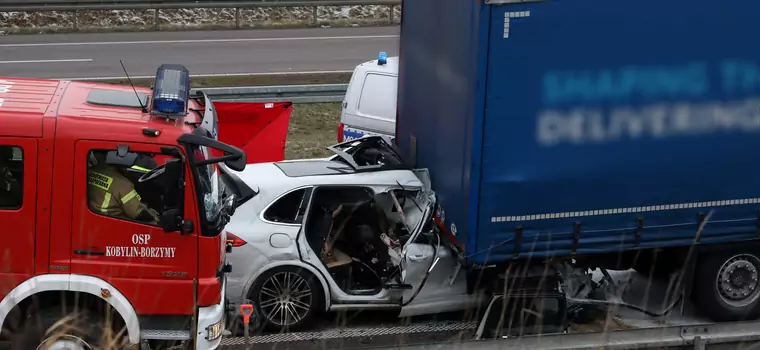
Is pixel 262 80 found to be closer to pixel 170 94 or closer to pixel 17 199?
pixel 170 94

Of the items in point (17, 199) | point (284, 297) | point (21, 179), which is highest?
point (21, 179)

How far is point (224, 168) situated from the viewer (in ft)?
30.5

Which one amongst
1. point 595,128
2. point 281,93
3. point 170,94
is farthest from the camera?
point 281,93

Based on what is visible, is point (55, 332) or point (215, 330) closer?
point (55, 332)

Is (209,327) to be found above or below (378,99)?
below

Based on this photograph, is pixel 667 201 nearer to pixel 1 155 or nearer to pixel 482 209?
pixel 482 209

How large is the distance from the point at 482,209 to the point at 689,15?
94.6 inches

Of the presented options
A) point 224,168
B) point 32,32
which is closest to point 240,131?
point 224,168

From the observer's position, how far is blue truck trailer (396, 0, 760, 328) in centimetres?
809

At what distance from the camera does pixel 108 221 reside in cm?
705

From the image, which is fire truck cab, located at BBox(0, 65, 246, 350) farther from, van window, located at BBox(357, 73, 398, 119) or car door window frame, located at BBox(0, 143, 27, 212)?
van window, located at BBox(357, 73, 398, 119)

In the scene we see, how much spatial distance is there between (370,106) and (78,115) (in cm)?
640

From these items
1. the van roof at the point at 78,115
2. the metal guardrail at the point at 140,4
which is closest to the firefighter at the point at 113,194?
the van roof at the point at 78,115

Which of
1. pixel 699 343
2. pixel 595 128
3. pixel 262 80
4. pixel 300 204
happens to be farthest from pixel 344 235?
pixel 262 80
